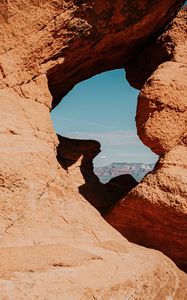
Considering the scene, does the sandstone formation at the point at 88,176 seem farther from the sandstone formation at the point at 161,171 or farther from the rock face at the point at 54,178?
the rock face at the point at 54,178

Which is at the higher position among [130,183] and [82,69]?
[82,69]

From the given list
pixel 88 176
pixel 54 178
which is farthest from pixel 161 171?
pixel 88 176

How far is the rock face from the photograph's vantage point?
4336 millimetres

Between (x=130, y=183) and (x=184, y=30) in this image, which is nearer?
(x=184, y=30)

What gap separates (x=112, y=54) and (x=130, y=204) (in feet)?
10.9

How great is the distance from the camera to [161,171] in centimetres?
603

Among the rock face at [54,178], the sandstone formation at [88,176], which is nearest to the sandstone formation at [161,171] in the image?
the rock face at [54,178]

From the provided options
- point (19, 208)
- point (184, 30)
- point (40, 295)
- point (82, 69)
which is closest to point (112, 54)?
point (82, 69)

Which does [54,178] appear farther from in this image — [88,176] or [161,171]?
[88,176]

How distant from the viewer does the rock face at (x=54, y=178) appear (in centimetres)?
434

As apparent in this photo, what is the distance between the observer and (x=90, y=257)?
4.69 m

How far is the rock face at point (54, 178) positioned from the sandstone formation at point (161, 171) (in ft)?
1.12

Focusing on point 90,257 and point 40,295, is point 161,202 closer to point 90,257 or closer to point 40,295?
point 90,257

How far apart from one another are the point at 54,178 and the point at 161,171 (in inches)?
67.9
